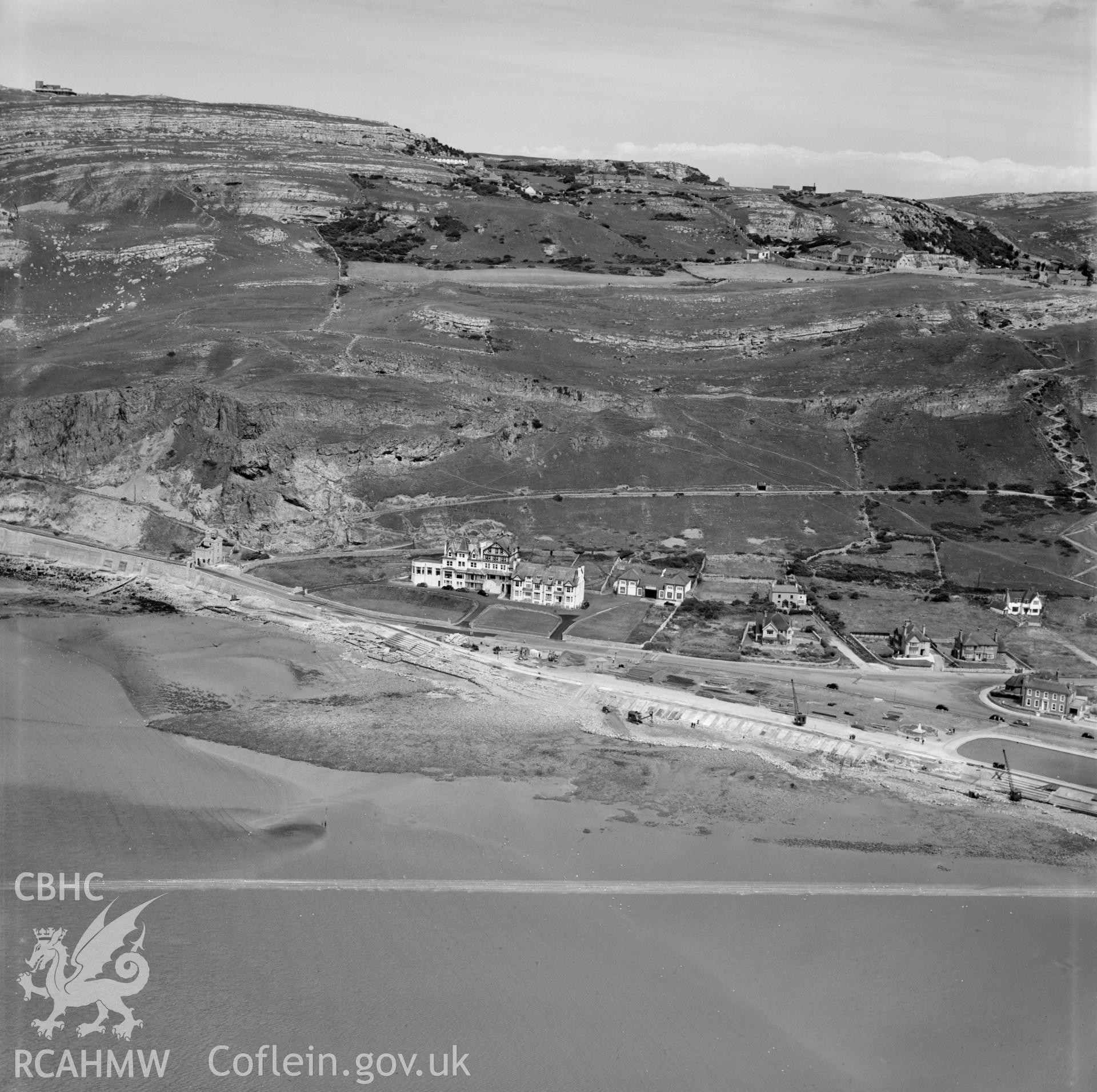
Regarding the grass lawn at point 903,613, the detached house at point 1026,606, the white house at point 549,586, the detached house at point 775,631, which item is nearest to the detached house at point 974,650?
the grass lawn at point 903,613

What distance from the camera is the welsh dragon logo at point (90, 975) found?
103 feet

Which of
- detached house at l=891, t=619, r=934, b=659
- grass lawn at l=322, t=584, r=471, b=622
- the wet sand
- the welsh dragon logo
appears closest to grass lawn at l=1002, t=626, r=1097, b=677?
detached house at l=891, t=619, r=934, b=659

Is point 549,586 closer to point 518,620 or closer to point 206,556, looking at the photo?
point 518,620

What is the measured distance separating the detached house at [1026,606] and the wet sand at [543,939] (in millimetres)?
30154

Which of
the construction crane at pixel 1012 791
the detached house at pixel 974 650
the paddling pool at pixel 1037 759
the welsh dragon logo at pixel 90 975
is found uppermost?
the detached house at pixel 974 650

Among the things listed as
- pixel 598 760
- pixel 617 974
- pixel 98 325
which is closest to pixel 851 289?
pixel 98 325

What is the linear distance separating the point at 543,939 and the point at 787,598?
131 feet

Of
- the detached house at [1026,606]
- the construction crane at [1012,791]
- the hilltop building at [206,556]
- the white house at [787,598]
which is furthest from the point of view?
the hilltop building at [206,556]

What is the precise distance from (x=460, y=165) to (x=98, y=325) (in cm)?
7112

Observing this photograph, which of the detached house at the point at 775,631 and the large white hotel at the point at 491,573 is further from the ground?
the large white hotel at the point at 491,573

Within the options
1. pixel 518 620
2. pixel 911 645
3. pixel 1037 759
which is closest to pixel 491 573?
pixel 518 620

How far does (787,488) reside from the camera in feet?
301

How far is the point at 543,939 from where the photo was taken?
3556 centimetres

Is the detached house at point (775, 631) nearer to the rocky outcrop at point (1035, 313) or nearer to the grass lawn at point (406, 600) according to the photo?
the grass lawn at point (406, 600)
